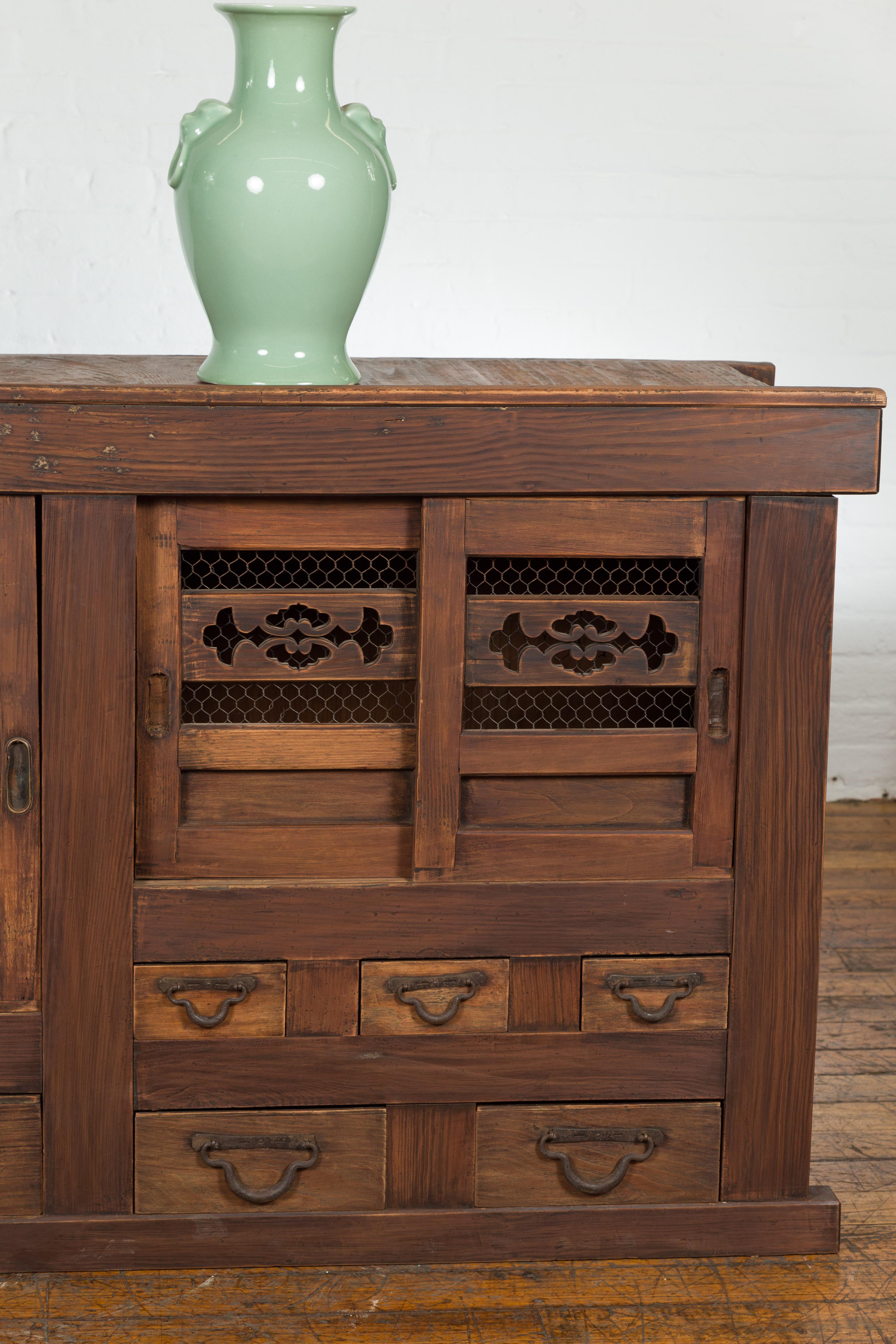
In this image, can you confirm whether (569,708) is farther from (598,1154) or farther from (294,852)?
(598,1154)

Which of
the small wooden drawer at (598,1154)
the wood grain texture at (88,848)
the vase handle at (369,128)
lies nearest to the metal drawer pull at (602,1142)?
the small wooden drawer at (598,1154)

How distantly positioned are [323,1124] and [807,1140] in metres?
0.63

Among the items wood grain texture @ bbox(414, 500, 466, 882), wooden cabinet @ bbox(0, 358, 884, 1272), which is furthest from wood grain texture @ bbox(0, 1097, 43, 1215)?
wood grain texture @ bbox(414, 500, 466, 882)

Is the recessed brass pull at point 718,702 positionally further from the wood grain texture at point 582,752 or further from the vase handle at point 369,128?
the vase handle at point 369,128

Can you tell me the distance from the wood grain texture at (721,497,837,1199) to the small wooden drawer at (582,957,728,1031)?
0.03m

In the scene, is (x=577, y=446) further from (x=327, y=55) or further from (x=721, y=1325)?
(x=721, y=1325)

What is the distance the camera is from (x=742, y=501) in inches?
72.8

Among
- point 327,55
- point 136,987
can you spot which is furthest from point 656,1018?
point 327,55

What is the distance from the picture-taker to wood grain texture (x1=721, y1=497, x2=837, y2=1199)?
6.09 feet

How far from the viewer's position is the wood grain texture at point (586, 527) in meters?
1.82

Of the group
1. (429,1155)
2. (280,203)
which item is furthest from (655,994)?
(280,203)

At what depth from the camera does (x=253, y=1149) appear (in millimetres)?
1894

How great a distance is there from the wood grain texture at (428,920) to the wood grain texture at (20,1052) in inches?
6.4

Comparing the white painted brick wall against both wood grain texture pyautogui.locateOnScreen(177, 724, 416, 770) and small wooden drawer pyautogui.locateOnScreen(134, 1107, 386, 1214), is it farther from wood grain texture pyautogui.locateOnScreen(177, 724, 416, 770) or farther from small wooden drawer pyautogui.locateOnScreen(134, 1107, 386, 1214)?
small wooden drawer pyautogui.locateOnScreen(134, 1107, 386, 1214)
